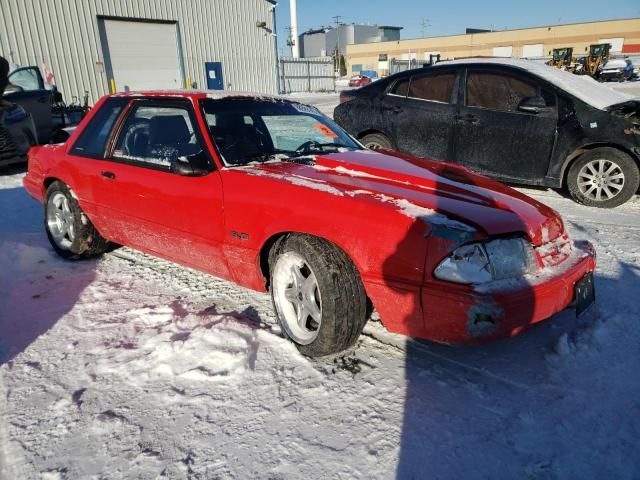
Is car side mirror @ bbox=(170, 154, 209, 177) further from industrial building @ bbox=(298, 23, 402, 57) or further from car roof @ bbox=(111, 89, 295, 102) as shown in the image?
industrial building @ bbox=(298, 23, 402, 57)

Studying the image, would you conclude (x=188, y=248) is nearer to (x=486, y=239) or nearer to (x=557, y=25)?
(x=486, y=239)

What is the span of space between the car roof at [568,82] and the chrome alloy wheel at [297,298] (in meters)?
4.24

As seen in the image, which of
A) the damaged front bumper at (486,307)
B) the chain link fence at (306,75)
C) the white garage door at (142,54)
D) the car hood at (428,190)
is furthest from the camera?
the chain link fence at (306,75)

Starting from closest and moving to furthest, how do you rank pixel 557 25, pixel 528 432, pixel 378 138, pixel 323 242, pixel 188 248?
pixel 528 432 → pixel 323 242 → pixel 188 248 → pixel 378 138 → pixel 557 25

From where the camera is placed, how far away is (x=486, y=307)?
1993mm

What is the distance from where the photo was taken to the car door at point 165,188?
2.81 metres

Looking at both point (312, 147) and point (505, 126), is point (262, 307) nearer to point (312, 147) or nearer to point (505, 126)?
point (312, 147)

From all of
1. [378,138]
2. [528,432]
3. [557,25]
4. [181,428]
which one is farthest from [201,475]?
[557,25]

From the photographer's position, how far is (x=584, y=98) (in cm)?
505

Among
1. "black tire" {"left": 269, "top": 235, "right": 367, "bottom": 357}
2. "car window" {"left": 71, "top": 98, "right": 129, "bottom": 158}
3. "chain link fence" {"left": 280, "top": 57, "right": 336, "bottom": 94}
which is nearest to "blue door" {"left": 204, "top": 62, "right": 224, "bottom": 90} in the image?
"chain link fence" {"left": 280, "top": 57, "right": 336, "bottom": 94}

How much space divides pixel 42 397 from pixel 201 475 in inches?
39.4

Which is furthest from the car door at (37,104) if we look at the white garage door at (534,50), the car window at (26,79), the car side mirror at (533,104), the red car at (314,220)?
the white garage door at (534,50)

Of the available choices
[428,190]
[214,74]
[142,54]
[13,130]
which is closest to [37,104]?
[13,130]

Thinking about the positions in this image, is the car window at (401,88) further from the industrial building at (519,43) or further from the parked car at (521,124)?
the industrial building at (519,43)
